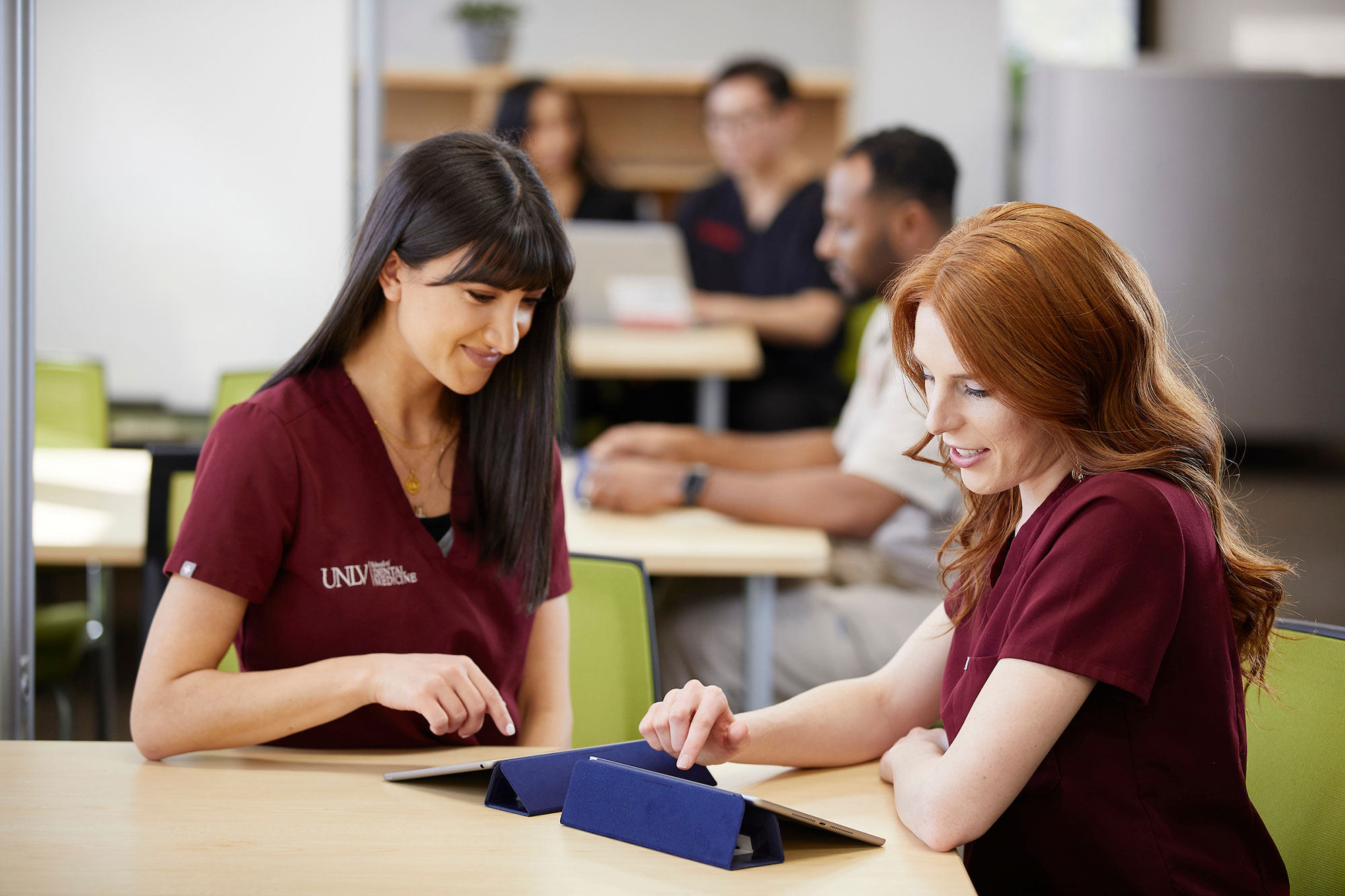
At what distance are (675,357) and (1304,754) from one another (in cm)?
247

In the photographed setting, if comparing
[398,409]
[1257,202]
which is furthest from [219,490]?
[1257,202]

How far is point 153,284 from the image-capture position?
2.65 m

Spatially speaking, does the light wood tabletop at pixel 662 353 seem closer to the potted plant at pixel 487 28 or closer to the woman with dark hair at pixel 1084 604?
the potted plant at pixel 487 28

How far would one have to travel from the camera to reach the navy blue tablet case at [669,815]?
90 centimetres

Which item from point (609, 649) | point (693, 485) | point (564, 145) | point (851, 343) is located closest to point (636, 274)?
point (851, 343)

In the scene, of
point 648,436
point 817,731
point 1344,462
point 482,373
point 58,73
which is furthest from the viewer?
point 1344,462

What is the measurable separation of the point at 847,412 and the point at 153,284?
1.63m

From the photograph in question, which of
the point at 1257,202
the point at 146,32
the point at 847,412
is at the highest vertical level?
the point at 146,32

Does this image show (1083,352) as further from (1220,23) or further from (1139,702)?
(1220,23)

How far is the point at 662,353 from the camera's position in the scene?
353 centimetres

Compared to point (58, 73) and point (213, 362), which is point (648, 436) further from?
point (58, 73)

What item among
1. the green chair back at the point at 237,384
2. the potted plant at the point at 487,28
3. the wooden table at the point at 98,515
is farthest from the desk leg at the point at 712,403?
the potted plant at the point at 487,28

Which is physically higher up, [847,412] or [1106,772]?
[847,412]

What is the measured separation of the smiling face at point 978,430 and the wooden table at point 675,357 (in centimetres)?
225
